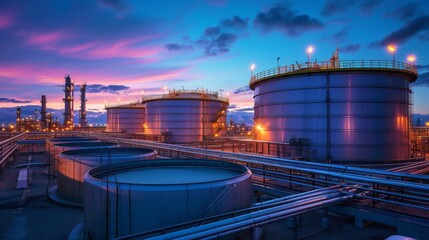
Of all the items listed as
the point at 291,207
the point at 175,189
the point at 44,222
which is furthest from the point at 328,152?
the point at 44,222

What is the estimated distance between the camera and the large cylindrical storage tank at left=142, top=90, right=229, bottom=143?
150 ft

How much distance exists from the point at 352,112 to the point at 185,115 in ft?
91.1

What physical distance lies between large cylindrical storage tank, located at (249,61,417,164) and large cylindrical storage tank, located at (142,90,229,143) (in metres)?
22.1

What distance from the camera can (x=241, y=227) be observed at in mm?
7250

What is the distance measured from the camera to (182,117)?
1804 inches

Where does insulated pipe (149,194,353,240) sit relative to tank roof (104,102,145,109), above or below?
below

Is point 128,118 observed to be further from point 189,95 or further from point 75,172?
point 75,172

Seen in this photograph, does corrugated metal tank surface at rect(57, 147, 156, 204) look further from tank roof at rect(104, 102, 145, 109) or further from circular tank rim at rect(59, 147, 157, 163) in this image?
tank roof at rect(104, 102, 145, 109)

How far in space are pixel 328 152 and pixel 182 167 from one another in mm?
15504

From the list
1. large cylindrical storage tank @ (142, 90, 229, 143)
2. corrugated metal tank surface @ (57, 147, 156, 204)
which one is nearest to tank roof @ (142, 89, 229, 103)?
large cylindrical storage tank @ (142, 90, 229, 143)

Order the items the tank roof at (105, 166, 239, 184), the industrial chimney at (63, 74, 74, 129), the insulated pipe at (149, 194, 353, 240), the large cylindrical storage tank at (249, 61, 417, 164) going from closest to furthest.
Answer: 1. the insulated pipe at (149, 194, 353, 240)
2. the tank roof at (105, 166, 239, 184)
3. the large cylindrical storage tank at (249, 61, 417, 164)
4. the industrial chimney at (63, 74, 74, 129)

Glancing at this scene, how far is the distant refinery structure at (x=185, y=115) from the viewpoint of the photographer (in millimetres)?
45781

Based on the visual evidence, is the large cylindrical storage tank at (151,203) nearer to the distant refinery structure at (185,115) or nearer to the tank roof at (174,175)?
the tank roof at (174,175)

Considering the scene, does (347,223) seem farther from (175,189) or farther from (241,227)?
Result: (175,189)
